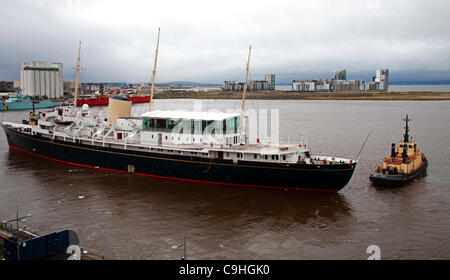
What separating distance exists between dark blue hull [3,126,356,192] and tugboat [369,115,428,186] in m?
3.19

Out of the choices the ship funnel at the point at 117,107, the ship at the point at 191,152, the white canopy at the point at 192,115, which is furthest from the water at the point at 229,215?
the ship funnel at the point at 117,107

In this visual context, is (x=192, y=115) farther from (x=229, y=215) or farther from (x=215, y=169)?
(x=229, y=215)

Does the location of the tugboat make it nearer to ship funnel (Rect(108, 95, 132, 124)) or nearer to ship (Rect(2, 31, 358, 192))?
ship (Rect(2, 31, 358, 192))

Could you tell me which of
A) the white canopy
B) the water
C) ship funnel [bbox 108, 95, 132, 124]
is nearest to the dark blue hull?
the water

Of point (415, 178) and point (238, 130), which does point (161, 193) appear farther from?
point (415, 178)

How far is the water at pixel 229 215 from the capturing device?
15.4 meters

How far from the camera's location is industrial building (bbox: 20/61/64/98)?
153m

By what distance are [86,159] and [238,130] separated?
12421 millimetres

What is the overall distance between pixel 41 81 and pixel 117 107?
14415 centimetres

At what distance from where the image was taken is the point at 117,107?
32.0 metres

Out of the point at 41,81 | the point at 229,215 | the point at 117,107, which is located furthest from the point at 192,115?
the point at 41,81

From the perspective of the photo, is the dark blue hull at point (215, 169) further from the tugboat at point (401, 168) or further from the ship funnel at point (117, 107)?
the ship funnel at point (117, 107)

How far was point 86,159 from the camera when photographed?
2930 centimetres
